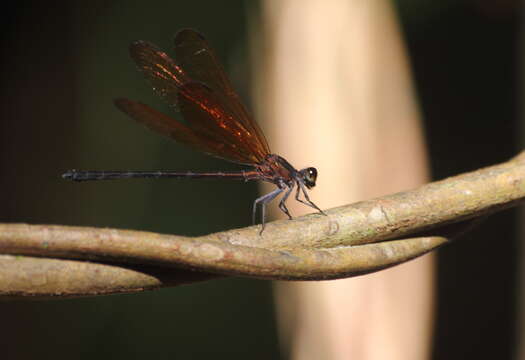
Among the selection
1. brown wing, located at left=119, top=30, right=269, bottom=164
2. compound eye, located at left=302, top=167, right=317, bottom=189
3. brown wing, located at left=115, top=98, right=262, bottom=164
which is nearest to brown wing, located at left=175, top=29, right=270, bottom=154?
brown wing, located at left=119, top=30, right=269, bottom=164

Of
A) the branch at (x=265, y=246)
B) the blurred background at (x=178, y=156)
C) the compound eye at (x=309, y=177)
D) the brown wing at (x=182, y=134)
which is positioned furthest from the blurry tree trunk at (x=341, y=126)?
the branch at (x=265, y=246)

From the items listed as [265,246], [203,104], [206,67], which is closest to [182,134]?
[203,104]

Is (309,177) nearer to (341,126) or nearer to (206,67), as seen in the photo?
(206,67)

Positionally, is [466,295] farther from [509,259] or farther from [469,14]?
[469,14]

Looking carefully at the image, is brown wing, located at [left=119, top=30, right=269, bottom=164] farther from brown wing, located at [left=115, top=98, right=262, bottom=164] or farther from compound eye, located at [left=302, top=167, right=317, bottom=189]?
compound eye, located at [left=302, top=167, right=317, bottom=189]

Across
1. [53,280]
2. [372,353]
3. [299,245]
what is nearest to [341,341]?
[372,353]

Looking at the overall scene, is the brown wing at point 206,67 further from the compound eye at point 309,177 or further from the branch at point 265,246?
the branch at point 265,246

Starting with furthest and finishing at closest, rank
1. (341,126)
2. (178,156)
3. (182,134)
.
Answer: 1. (178,156)
2. (341,126)
3. (182,134)
